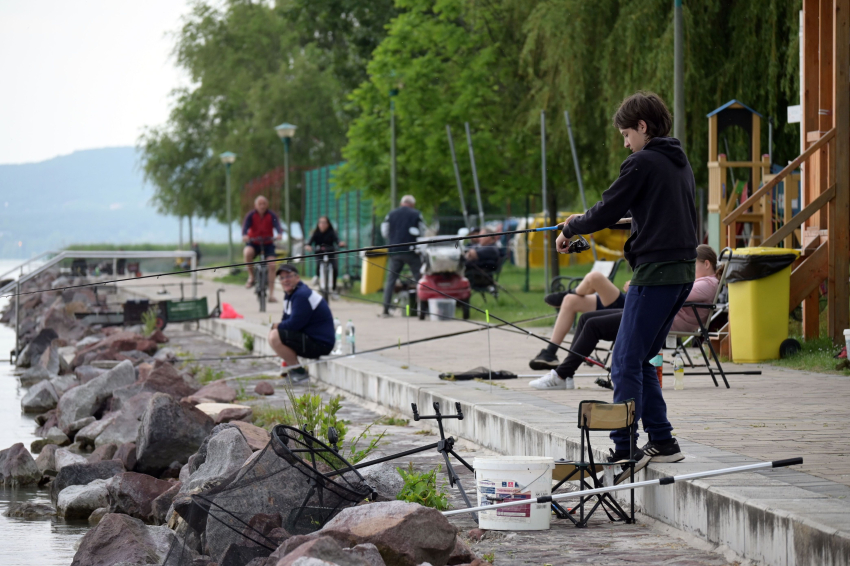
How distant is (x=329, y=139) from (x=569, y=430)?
37618 mm

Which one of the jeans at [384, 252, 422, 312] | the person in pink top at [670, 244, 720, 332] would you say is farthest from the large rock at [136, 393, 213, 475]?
the jeans at [384, 252, 422, 312]

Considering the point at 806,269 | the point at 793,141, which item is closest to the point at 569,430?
the point at 806,269

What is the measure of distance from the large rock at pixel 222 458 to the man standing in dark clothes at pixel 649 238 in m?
2.25

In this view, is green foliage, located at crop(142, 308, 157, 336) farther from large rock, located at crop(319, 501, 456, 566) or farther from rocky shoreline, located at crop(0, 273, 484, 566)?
large rock, located at crop(319, 501, 456, 566)

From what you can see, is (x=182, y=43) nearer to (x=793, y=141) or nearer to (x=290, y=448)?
(x=793, y=141)

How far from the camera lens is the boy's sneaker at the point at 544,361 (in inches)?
380

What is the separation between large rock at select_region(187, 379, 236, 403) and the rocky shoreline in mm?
14

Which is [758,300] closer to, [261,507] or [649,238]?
[649,238]

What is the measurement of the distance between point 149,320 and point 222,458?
41.0 ft

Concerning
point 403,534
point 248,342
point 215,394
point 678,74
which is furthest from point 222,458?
point 248,342

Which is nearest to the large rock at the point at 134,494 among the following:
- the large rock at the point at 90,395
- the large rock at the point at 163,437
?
the large rock at the point at 163,437

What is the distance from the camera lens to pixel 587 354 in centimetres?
877

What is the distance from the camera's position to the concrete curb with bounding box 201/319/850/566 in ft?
13.9

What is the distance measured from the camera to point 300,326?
1202 cm
